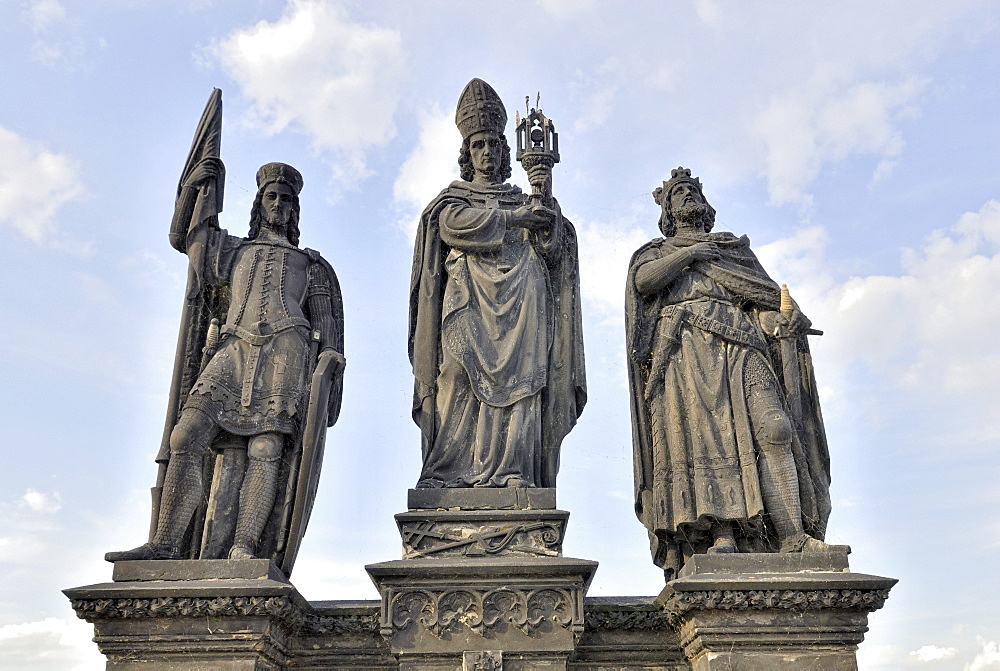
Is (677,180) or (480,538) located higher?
(677,180)

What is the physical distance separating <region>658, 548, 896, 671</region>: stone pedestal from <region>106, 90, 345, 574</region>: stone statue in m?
3.66

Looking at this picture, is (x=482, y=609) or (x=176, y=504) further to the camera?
(x=176, y=504)

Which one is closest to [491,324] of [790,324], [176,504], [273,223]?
[273,223]

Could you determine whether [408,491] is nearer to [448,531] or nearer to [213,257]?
[448,531]

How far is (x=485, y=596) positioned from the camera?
8.55m

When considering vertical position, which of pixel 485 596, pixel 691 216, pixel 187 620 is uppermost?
pixel 691 216

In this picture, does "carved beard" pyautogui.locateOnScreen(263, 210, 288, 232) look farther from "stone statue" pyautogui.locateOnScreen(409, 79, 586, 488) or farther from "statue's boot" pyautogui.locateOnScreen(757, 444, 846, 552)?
"statue's boot" pyautogui.locateOnScreen(757, 444, 846, 552)

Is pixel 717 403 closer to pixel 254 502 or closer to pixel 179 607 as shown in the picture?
pixel 254 502

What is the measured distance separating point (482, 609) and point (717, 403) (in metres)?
2.96

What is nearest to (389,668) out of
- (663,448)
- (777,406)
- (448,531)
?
(448,531)

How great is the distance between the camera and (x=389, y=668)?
9.08m

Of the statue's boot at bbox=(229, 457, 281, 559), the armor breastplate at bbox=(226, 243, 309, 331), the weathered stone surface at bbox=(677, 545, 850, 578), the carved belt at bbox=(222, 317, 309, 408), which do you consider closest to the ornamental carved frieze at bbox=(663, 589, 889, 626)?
the weathered stone surface at bbox=(677, 545, 850, 578)

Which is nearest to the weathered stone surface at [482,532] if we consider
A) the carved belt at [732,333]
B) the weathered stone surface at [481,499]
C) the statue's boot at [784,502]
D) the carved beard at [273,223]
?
the weathered stone surface at [481,499]

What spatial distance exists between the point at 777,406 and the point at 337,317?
440 centimetres
